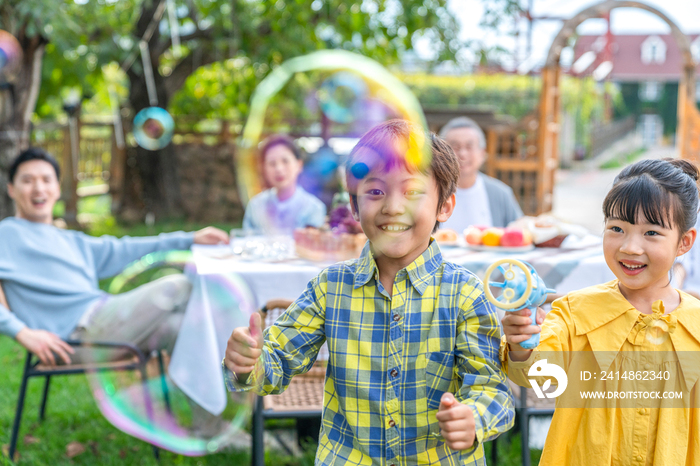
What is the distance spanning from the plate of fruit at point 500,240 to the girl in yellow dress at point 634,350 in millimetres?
1366

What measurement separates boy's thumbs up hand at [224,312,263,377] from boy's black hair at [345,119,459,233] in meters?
0.34

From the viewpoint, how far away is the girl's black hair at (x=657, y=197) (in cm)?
126

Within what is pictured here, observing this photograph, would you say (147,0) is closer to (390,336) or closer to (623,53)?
(390,336)

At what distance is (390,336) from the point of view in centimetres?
123

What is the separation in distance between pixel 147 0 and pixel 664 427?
641 centimetres

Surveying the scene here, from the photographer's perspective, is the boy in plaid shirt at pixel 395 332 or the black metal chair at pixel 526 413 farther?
the black metal chair at pixel 526 413

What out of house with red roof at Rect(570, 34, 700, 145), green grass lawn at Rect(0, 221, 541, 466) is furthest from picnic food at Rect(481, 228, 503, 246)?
house with red roof at Rect(570, 34, 700, 145)

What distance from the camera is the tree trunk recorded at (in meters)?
5.49

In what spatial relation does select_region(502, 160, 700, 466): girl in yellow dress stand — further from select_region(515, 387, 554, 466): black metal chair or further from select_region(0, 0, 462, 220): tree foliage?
select_region(0, 0, 462, 220): tree foliage

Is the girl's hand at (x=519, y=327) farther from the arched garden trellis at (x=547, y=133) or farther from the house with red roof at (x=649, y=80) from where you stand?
the house with red roof at (x=649, y=80)

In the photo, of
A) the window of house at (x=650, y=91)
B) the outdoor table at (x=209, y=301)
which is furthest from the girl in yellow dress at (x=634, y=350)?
the window of house at (x=650, y=91)

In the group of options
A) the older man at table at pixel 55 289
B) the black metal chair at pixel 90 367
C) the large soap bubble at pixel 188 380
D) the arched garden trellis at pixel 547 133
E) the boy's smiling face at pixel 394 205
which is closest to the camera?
the boy's smiling face at pixel 394 205

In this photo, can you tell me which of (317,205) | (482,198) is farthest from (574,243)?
(317,205)

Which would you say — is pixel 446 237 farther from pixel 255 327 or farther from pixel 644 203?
pixel 255 327
